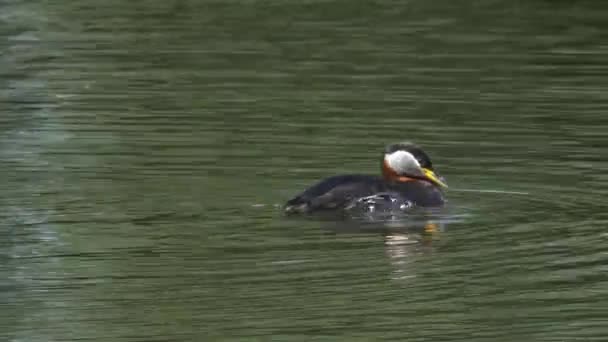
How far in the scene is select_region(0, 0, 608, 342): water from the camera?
394 inches

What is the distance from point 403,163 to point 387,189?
21.2 inches

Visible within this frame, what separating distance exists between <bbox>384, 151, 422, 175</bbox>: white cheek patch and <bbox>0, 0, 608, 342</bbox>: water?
0.32 meters

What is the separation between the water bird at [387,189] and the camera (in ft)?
41.6

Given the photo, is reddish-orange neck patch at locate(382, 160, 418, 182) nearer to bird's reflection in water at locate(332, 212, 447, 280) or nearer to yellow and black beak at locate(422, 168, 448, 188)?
yellow and black beak at locate(422, 168, 448, 188)

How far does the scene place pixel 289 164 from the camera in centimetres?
1445

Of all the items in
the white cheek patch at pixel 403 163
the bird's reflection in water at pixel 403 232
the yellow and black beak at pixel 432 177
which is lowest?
the bird's reflection in water at pixel 403 232

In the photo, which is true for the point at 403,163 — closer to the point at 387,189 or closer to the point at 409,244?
the point at 387,189

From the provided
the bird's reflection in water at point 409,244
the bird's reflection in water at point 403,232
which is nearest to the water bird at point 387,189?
the bird's reflection in water at point 403,232

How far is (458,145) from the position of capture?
1537 centimetres

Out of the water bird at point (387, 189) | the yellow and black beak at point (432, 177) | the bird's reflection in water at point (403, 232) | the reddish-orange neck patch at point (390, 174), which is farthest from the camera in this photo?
the reddish-orange neck patch at point (390, 174)

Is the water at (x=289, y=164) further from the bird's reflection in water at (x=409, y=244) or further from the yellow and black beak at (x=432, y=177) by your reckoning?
the yellow and black beak at (x=432, y=177)

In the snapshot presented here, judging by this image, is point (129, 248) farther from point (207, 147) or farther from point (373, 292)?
point (207, 147)

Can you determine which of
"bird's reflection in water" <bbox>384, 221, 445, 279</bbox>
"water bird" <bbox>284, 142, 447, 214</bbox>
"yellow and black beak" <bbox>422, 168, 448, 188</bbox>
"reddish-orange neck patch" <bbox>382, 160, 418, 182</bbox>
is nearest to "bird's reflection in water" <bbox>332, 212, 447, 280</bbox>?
"bird's reflection in water" <bbox>384, 221, 445, 279</bbox>

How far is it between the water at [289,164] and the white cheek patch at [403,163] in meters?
0.32
